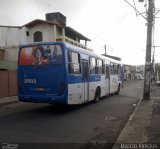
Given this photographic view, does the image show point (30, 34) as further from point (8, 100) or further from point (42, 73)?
point (42, 73)

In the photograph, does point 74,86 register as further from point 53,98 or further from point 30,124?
point 30,124

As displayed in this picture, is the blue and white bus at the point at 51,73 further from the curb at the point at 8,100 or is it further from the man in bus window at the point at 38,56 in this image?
the curb at the point at 8,100

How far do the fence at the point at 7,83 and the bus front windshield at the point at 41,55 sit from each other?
637cm

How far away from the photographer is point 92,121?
1122 cm

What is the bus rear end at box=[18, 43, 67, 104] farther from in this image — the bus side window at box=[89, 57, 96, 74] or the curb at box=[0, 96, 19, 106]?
the curb at box=[0, 96, 19, 106]

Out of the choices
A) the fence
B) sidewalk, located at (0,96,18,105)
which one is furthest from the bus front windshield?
the fence

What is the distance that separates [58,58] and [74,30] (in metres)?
27.1

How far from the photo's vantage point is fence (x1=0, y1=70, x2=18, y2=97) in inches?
758

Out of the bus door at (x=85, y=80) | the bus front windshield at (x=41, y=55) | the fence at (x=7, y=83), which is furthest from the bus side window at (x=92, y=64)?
the fence at (x=7, y=83)

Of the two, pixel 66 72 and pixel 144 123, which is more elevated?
pixel 66 72

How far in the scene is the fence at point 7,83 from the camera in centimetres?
1927

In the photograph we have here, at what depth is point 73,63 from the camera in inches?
522

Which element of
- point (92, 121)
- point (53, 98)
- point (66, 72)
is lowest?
point (92, 121)

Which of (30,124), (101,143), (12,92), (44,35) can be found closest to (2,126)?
(30,124)
